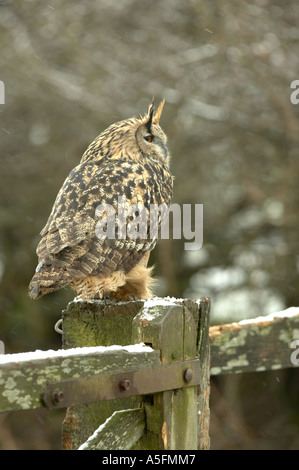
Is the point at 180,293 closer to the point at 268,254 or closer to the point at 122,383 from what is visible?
the point at 268,254

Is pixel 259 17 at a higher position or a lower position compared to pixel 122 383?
higher

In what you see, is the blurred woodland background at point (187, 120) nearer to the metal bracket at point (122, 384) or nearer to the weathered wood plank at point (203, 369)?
the weathered wood plank at point (203, 369)

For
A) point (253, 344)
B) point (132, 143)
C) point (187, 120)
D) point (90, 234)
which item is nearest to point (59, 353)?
point (253, 344)

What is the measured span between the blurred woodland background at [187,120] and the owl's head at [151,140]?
2.38m

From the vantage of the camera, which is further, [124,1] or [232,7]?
[124,1]

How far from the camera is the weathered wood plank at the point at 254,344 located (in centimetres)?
261

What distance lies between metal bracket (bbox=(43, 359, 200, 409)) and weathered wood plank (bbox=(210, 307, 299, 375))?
645 mm

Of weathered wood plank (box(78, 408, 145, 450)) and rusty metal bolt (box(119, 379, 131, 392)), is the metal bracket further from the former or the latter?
weathered wood plank (box(78, 408, 145, 450))


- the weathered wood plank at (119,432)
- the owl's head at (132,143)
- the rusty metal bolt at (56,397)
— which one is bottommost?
the weathered wood plank at (119,432)

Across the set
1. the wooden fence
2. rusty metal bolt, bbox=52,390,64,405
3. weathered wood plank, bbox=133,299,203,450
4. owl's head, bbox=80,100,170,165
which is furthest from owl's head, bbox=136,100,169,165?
rusty metal bolt, bbox=52,390,64,405

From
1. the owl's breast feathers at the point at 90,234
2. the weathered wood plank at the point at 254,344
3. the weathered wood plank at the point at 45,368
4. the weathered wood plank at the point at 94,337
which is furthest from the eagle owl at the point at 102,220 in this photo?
the weathered wood plank at the point at 45,368

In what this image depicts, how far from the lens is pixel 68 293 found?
7.00 m

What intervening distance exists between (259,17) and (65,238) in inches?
153
